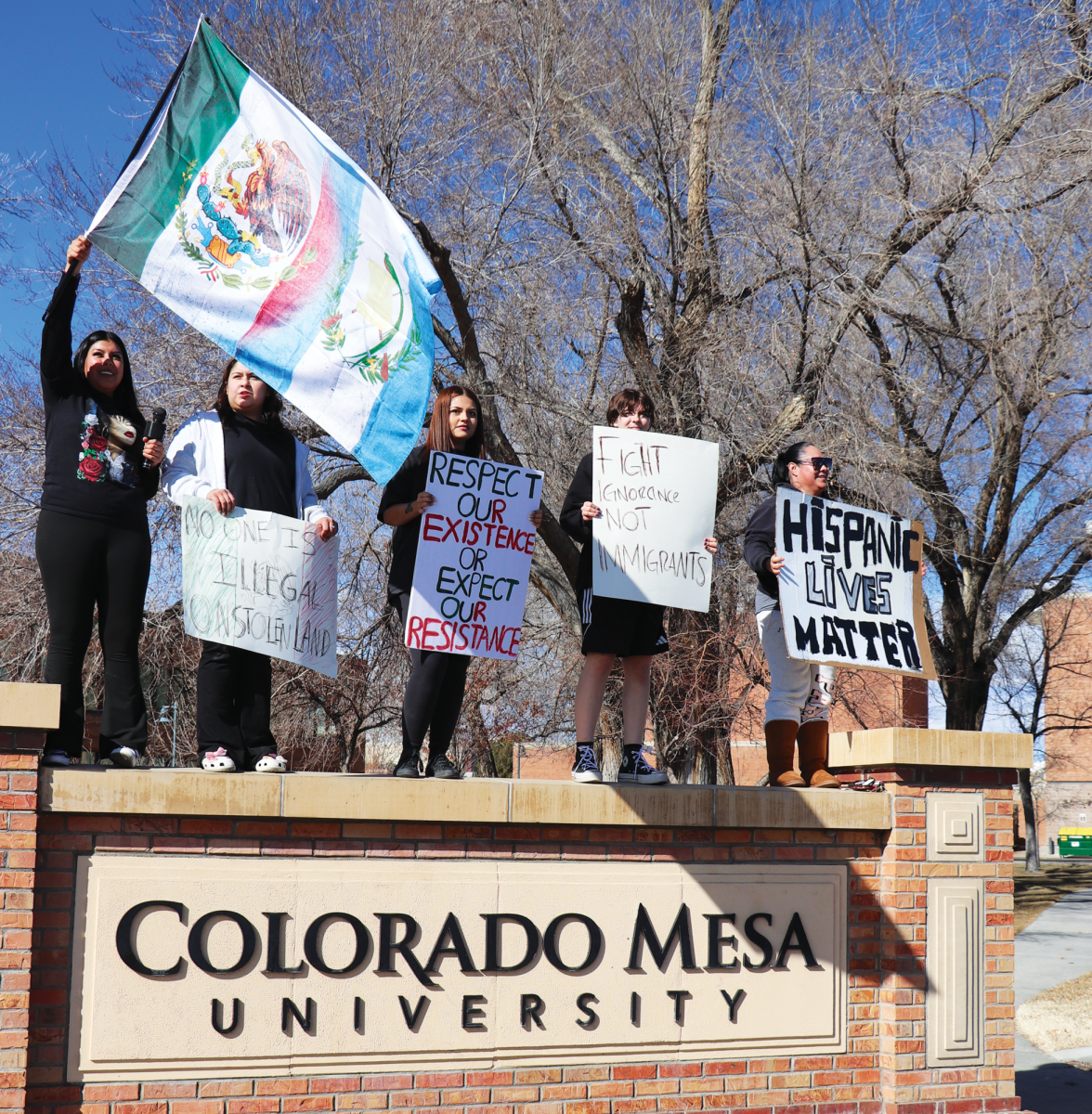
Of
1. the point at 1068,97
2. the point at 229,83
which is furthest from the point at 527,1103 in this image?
the point at 1068,97

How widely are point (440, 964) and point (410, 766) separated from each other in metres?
0.85

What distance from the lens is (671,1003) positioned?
17.6 ft

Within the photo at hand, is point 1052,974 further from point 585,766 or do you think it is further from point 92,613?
point 92,613

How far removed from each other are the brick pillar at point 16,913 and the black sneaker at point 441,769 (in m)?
1.66

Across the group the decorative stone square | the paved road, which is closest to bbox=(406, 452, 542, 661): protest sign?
the decorative stone square

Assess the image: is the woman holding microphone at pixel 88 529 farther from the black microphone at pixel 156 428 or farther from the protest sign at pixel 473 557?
the protest sign at pixel 473 557

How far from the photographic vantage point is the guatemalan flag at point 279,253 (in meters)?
5.07

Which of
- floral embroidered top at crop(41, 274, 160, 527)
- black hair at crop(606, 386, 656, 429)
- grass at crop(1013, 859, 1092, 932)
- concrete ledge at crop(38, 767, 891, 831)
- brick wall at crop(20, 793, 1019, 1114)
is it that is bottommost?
grass at crop(1013, 859, 1092, 932)

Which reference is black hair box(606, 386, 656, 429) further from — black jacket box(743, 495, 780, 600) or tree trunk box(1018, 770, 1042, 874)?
tree trunk box(1018, 770, 1042, 874)

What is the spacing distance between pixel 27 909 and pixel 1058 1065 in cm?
676

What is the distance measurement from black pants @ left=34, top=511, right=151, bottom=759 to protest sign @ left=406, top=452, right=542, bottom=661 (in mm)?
1182

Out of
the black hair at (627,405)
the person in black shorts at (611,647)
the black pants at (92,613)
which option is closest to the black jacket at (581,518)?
the person in black shorts at (611,647)

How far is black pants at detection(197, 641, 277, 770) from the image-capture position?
194 inches

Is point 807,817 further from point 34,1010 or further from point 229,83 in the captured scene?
point 229,83
